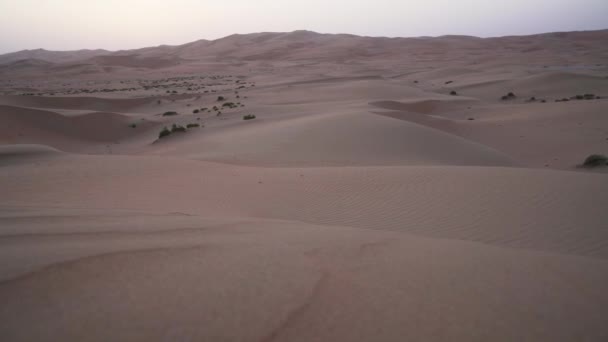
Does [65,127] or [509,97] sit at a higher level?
[509,97]

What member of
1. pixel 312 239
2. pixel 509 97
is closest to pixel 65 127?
pixel 312 239

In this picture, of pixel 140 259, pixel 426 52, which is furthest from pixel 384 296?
pixel 426 52

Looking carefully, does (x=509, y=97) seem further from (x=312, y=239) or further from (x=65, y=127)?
(x=312, y=239)

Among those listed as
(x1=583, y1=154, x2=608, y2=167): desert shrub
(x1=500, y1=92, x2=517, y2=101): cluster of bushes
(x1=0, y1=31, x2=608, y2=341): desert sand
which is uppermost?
(x1=500, y1=92, x2=517, y2=101): cluster of bushes

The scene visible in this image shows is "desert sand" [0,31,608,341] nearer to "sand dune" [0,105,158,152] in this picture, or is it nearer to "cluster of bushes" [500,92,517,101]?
"sand dune" [0,105,158,152]

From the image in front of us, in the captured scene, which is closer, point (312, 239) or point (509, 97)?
point (312, 239)

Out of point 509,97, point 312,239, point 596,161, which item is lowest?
point 596,161

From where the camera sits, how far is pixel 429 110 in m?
21.8

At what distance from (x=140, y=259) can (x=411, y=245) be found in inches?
90.6

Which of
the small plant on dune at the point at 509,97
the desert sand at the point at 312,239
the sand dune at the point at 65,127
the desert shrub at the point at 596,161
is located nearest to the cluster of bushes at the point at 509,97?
the small plant on dune at the point at 509,97

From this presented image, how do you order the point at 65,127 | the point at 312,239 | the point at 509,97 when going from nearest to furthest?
the point at 312,239, the point at 65,127, the point at 509,97

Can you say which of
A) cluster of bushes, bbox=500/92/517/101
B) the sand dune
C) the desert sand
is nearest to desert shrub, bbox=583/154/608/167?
the desert sand

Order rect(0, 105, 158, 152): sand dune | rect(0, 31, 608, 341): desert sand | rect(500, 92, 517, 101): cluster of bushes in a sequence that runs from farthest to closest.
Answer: rect(500, 92, 517, 101): cluster of bushes, rect(0, 105, 158, 152): sand dune, rect(0, 31, 608, 341): desert sand

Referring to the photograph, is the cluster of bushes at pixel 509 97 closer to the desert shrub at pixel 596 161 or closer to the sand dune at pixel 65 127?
the desert shrub at pixel 596 161
